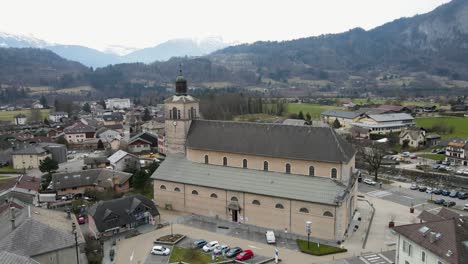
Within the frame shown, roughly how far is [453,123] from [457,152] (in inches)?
1537

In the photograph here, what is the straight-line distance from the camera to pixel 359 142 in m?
74.6

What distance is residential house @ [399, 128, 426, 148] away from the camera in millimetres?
75438

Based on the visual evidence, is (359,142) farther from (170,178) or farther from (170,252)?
(170,252)

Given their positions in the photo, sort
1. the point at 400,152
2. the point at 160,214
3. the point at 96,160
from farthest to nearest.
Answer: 1. the point at 400,152
2. the point at 96,160
3. the point at 160,214

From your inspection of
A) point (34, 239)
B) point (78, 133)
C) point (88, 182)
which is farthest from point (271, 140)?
point (78, 133)

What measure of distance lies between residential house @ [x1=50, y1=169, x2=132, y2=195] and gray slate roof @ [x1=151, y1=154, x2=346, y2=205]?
336 inches

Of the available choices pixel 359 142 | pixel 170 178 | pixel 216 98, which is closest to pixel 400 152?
pixel 359 142

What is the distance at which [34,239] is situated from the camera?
27406 millimetres

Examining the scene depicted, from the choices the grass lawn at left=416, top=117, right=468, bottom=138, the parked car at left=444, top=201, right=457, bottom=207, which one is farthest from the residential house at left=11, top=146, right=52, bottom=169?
the grass lawn at left=416, top=117, right=468, bottom=138

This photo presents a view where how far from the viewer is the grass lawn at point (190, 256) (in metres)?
32.2

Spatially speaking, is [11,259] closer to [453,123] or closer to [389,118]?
[389,118]

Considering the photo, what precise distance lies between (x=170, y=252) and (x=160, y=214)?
9.88 meters

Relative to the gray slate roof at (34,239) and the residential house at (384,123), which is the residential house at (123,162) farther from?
the residential house at (384,123)

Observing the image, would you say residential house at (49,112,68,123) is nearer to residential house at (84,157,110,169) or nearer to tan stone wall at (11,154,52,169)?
tan stone wall at (11,154,52,169)
